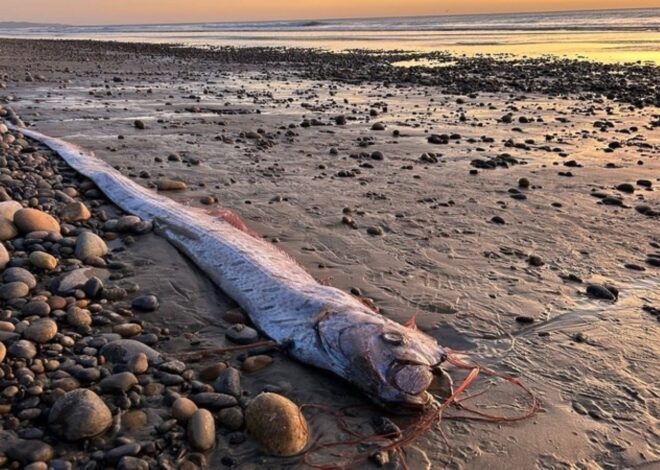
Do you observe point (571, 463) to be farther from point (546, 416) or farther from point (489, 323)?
point (489, 323)

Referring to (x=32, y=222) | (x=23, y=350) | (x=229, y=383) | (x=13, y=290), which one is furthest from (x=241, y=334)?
(x=32, y=222)

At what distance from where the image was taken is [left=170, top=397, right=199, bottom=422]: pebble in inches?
134

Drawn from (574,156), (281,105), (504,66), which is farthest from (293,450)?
(504,66)

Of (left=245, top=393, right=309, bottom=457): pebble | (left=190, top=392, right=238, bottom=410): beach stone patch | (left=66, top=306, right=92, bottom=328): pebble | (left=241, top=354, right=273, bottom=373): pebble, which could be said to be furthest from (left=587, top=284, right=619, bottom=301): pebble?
(left=66, top=306, right=92, bottom=328): pebble

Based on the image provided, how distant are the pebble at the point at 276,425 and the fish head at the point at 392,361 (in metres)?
0.49

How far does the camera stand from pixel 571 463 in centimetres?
323

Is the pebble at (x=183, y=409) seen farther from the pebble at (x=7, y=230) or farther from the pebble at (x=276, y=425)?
the pebble at (x=7, y=230)

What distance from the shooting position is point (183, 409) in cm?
344

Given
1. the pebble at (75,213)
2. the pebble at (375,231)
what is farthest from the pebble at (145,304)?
the pebble at (375,231)

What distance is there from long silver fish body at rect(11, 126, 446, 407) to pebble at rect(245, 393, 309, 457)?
0.51 meters

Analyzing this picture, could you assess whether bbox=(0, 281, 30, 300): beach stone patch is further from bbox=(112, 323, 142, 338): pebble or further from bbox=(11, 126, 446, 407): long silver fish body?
bbox=(11, 126, 446, 407): long silver fish body

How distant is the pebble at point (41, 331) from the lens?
13.3 feet

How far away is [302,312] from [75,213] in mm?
3490

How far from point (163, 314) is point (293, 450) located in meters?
1.98
